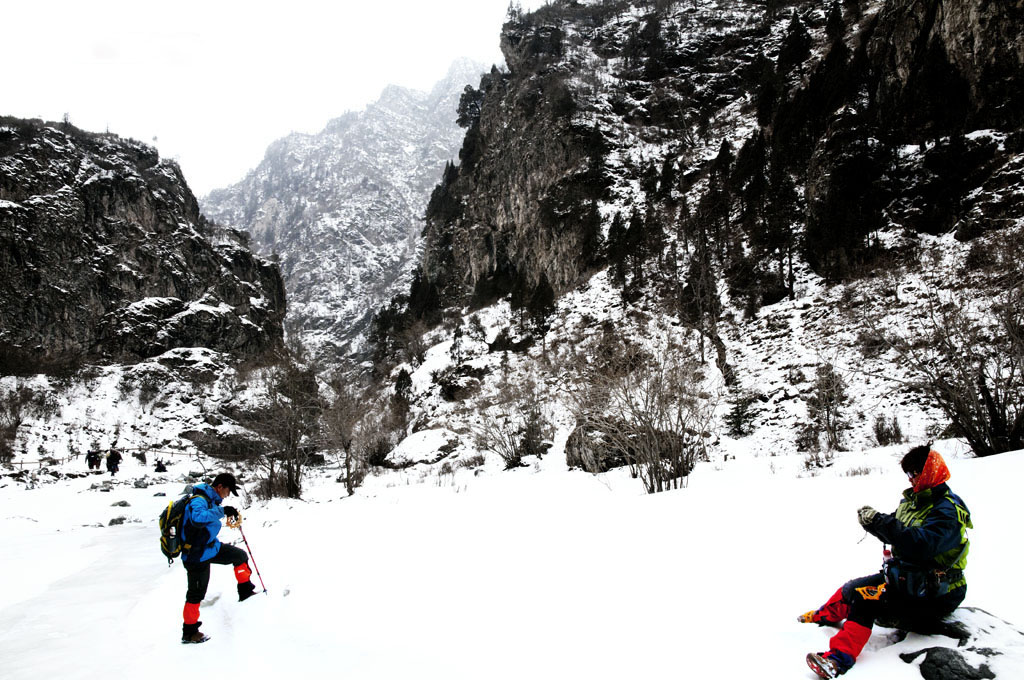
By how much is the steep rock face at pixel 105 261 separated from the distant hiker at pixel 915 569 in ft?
166

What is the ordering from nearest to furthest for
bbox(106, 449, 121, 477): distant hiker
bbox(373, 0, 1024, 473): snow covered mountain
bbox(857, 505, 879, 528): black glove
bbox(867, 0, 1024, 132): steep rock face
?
bbox(857, 505, 879, 528): black glove < bbox(373, 0, 1024, 473): snow covered mountain < bbox(867, 0, 1024, 132): steep rock face < bbox(106, 449, 121, 477): distant hiker

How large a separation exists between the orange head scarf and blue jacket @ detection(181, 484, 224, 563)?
6.16m

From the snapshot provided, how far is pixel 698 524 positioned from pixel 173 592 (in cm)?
717

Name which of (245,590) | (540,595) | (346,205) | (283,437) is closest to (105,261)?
(283,437)

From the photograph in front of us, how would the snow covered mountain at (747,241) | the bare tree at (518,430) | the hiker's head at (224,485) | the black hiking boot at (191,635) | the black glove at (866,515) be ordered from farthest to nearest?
the bare tree at (518,430) < the snow covered mountain at (747,241) < the hiker's head at (224,485) < the black hiking boot at (191,635) < the black glove at (866,515)

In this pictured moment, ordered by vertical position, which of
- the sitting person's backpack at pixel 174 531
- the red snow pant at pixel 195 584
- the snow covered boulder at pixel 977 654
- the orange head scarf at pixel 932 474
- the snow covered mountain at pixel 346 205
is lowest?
the red snow pant at pixel 195 584

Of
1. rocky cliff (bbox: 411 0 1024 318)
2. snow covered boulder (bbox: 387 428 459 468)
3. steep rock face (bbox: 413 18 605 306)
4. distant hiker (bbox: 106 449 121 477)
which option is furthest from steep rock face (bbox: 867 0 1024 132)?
distant hiker (bbox: 106 449 121 477)

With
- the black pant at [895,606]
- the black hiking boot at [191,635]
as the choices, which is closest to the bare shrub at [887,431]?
the black pant at [895,606]

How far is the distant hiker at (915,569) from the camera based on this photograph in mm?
2828

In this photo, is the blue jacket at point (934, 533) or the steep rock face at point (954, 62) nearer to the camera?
the blue jacket at point (934, 533)

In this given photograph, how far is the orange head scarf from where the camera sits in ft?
9.54

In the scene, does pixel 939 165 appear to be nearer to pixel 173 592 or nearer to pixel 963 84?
pixel 963 84

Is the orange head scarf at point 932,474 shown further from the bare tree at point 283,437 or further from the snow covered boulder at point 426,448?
the snow covered boulder at point 426,448

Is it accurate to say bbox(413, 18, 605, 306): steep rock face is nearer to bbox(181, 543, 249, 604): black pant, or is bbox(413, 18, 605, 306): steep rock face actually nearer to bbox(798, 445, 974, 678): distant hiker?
bbox(181, 543, 249, 604): black pant
